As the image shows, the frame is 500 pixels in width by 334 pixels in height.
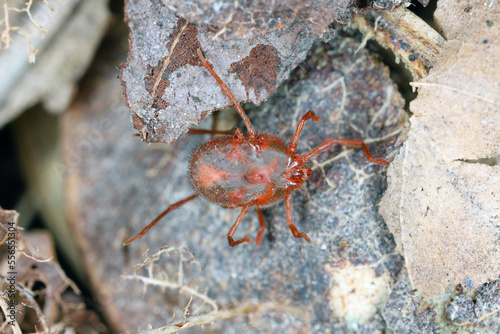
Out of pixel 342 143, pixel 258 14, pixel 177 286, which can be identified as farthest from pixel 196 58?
pixel 177 286

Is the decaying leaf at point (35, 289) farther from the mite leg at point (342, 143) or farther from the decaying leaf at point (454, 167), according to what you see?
the decaying leaf at point (454, 167)

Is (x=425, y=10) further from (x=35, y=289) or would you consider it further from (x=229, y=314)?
(x=35, y=289)

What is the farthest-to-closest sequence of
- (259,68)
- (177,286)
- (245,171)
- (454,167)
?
1. (177,286)
2. (245,171)
3. (259,68)
4. (454,167)

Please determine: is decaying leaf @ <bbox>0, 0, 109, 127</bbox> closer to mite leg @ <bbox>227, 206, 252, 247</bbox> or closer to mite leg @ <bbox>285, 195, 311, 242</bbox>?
mite leg @ <bbox>227, 206, 252, 247</bbox>

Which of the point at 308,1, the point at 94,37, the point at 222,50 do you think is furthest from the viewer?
the point at 94,37

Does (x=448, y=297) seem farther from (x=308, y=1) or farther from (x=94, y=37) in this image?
(x=94, y=37)

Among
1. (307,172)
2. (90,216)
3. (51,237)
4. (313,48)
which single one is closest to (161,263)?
(90,216)
